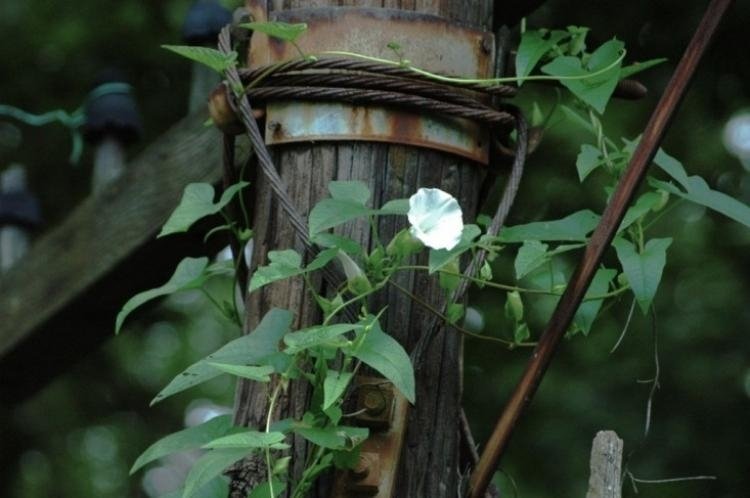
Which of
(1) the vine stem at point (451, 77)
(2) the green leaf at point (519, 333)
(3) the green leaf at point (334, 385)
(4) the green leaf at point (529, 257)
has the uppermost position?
(1) the vine stem at point (451, 77)

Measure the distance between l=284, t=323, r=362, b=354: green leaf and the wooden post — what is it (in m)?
0.25

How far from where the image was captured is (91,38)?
5195 mm

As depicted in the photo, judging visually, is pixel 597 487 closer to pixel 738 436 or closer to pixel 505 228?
pixel 505 228

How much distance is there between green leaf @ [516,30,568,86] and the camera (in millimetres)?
1569

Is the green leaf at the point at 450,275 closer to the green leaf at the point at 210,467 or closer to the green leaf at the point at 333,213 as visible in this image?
the green leaf at the point at 333,213

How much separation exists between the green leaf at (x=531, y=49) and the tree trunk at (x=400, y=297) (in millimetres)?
85

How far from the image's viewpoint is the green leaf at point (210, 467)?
127 cm

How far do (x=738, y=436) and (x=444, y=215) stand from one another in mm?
2842

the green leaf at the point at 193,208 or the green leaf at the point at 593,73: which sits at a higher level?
the green leaf at the point at 593,73

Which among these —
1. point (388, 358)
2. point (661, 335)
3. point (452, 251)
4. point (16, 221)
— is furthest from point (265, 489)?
point (661, 335)

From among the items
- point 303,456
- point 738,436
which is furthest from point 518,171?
point 738,436

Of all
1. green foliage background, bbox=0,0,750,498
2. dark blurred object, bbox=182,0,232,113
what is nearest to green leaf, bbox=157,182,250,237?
dark blurred object, bbox=182,0,232,113

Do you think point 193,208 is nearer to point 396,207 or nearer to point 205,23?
point 396,207

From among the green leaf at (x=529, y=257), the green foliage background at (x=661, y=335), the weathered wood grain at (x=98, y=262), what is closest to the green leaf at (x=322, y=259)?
the green leaf at (x=529, y=257)
